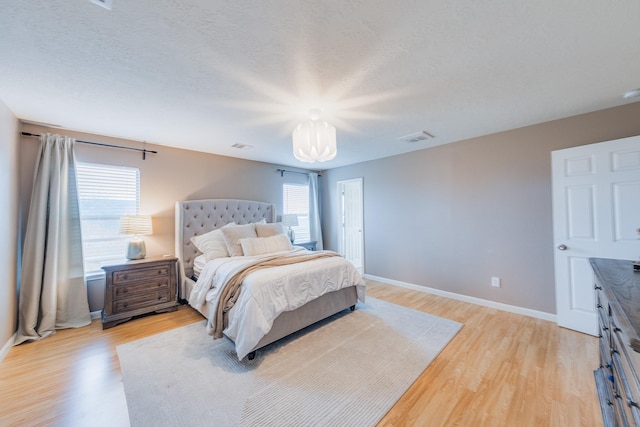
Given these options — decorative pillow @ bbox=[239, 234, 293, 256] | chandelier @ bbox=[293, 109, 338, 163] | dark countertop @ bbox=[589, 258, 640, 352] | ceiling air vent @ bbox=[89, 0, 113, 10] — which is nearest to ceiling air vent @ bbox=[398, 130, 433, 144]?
chandelier @ bbox=[293, 109, 338, 163]

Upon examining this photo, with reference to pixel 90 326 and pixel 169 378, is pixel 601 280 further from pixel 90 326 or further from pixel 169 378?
pixel 90 326

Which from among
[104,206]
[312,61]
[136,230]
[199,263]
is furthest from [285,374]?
[104,206]

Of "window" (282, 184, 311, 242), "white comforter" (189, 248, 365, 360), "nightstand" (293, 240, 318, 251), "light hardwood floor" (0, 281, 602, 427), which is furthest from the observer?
"window" (282, 184, 311, 242)

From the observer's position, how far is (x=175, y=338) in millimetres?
2539

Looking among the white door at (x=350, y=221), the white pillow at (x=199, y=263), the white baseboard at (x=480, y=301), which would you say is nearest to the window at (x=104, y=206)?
the white pillow at (x=199, y=263)

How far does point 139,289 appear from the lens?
9.87ft

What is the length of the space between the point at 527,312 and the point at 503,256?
0.71 meters

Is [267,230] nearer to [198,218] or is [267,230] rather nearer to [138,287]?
[198,218]

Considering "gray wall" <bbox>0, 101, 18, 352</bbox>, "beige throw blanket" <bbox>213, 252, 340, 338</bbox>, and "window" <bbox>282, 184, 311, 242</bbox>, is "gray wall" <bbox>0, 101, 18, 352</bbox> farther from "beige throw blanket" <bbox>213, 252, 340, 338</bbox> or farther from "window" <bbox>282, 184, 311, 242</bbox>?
"window" <bbox>282, 184, 311, 242</bbox>

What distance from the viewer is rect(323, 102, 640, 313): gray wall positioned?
9.44 feet

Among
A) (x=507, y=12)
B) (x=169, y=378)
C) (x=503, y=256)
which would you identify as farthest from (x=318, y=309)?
(x=507, y=12)

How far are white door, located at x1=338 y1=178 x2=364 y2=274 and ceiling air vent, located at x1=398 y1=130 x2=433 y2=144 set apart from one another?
6.17ft

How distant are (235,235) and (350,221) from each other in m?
2.79

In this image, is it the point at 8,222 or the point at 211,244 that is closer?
the point at 8,222
